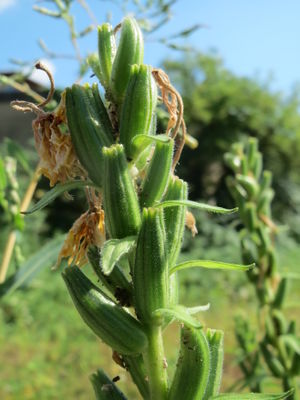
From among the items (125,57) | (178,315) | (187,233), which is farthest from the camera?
(187,233)

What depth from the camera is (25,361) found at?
5086mm

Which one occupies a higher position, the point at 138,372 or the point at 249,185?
the point at 138,372

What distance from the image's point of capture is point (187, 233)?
8609 mm

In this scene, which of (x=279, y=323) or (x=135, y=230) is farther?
(x=279, y=323)

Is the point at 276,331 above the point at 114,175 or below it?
below

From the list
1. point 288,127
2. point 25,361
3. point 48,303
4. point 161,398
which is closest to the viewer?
point 161,398

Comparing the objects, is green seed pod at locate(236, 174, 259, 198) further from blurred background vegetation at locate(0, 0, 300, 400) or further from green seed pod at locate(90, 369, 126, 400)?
green seed pod at locate(90, 369, 126, 400)

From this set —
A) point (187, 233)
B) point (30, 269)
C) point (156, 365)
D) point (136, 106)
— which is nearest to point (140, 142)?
point (136, 106)

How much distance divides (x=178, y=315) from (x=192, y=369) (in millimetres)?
82

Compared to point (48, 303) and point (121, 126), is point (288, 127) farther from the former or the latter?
point (121, 126)

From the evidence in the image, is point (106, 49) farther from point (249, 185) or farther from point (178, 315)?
point (249, 185)

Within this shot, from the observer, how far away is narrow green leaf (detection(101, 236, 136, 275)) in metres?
0.54

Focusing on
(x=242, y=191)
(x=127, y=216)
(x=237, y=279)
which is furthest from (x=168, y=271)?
(x=237, y=279)

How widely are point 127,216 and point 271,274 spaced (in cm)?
77
